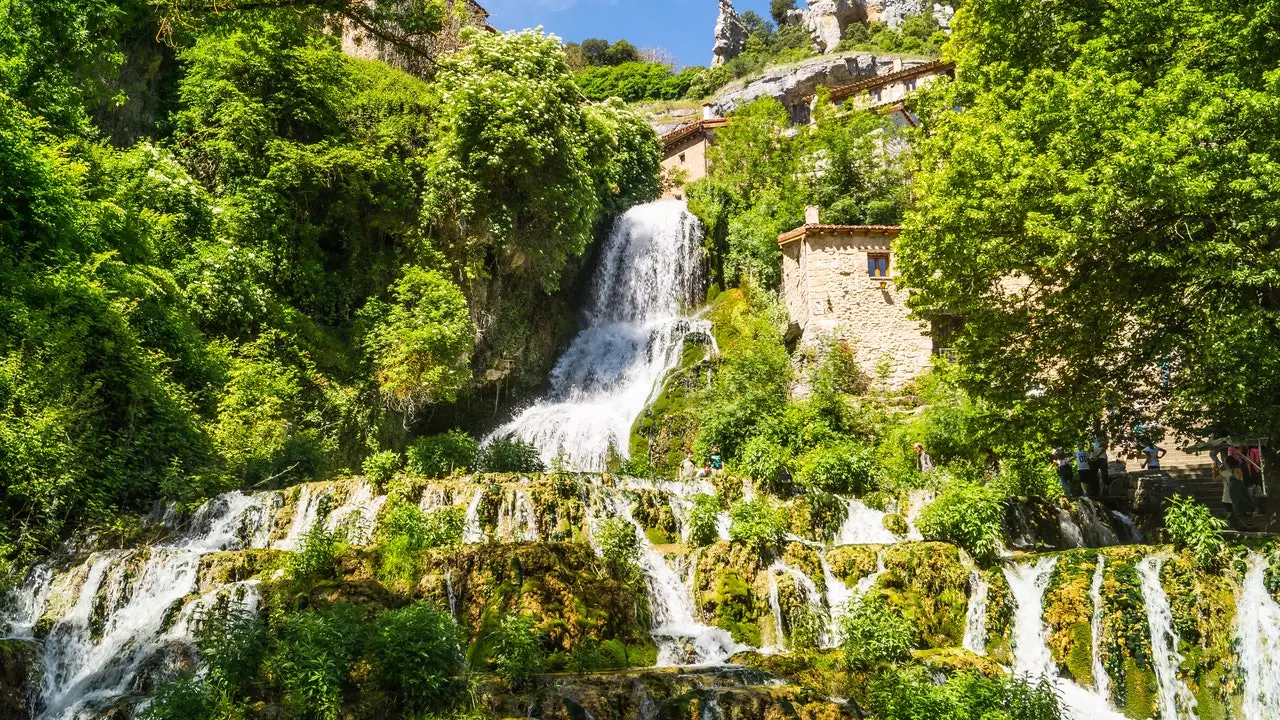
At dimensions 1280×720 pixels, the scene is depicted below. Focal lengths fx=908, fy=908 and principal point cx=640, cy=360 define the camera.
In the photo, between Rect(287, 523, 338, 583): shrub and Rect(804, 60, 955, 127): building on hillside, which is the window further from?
Rect(287, 523, 338, 583): shrub

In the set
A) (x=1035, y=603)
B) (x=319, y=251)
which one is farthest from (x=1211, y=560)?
(x=319, y=251)

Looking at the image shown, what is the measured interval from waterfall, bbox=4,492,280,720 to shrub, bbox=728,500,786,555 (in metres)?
6.58

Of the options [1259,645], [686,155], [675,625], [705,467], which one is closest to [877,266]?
[705,467]

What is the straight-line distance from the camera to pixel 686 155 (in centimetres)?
4141

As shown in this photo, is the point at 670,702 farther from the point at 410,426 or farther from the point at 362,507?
the point at 410,426

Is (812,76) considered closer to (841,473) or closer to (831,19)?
(831,19)

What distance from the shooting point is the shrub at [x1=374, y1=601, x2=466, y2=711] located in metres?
8.76

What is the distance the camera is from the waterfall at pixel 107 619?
9.90 meters

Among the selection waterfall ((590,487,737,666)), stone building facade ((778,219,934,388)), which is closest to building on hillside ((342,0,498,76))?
stone building facade ((778,219,934,388))

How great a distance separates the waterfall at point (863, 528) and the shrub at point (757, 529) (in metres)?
2.61

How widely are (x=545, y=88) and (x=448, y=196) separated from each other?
11.8 ft

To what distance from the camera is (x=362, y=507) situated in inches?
569

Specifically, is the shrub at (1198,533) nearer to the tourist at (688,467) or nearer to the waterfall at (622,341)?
the tourist at (688,467)

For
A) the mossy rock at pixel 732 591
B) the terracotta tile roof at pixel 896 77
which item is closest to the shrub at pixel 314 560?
the mossy rock at pixel 732 591
